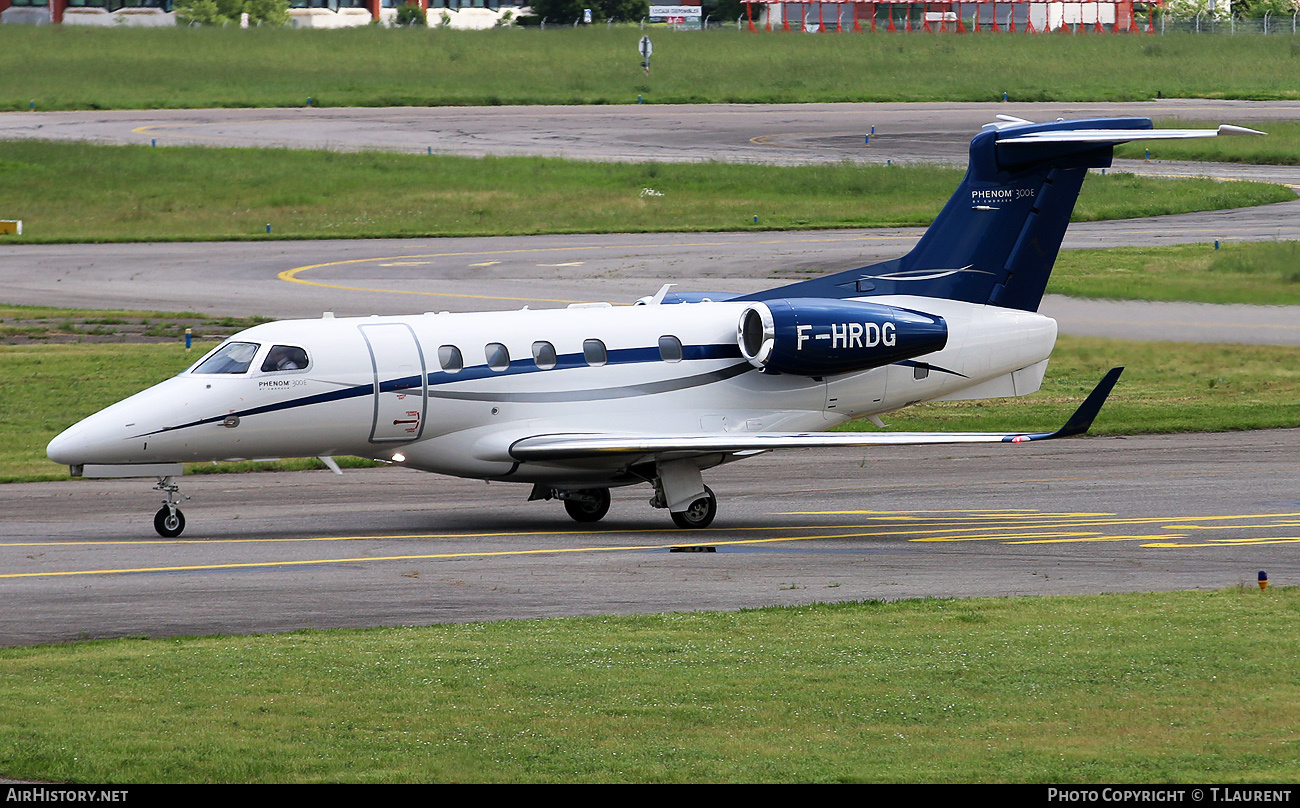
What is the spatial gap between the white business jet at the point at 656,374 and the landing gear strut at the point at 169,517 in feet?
0.11

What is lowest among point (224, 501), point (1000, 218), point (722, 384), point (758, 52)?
point (224, 501)

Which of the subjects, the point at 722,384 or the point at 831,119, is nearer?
the point at 722,384

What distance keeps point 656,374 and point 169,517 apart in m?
7.96

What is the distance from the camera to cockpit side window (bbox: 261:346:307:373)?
80.2ft

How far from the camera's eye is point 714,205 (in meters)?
65.2

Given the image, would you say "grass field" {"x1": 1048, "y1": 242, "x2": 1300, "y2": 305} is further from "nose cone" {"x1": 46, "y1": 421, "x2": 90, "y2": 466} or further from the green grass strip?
"nose cone" {"x1": 46, "y1": 421, "x2": 90, "y2": 466}

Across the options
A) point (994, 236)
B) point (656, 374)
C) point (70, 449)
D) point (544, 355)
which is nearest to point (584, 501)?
point (656, 374)

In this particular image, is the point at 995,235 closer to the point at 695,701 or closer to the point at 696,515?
the point at 696,515

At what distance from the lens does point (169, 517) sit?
24.7m

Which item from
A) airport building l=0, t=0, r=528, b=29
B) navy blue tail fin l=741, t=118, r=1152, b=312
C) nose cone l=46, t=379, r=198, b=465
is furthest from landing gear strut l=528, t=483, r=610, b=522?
airport building l=0, t=0, r=528, b=29

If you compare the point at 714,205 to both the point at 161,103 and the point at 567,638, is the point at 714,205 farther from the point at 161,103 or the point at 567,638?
the point at 567,638

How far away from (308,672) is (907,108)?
256 ft

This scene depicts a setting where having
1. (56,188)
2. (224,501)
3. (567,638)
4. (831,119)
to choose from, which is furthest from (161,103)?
(567,638)

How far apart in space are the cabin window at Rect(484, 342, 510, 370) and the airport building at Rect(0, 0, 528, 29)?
98.4 meters
